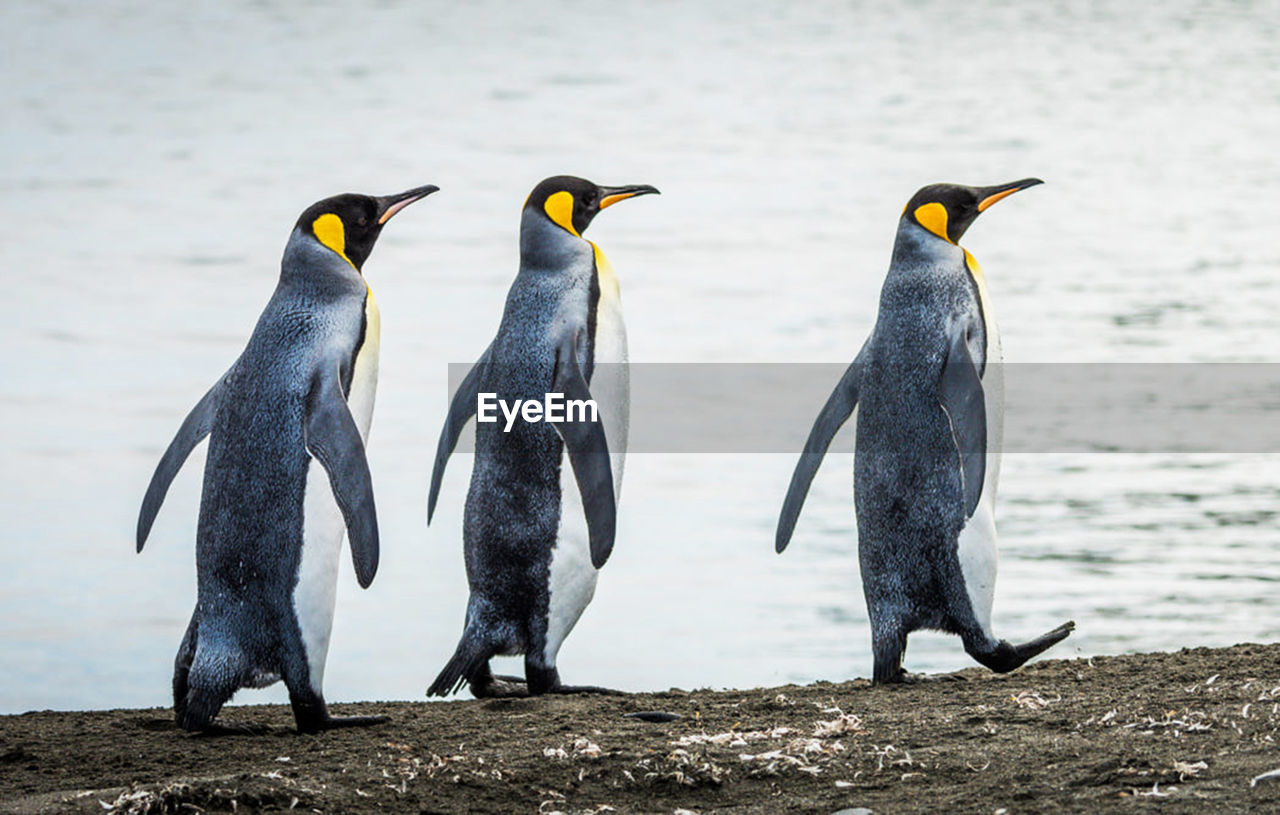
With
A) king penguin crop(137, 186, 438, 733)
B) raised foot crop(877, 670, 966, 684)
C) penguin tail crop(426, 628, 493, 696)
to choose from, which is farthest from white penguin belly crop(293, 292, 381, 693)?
raised foot crop(877, 670, 966, 684)

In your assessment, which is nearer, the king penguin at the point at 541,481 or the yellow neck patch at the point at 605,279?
the king penguin at the point at 541,481

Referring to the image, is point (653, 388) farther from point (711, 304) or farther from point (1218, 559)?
point (1218, 559)

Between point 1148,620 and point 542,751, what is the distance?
2.70 metres

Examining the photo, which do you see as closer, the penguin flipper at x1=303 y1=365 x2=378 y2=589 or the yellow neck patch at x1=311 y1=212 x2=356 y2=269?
the penguin flipper at x1=303 y1=365 x2=378 y2=589

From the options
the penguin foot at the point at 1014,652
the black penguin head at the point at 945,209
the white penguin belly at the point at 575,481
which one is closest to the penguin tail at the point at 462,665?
the white penguin belly at the point at 575,481

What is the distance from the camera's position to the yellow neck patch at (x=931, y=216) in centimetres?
533

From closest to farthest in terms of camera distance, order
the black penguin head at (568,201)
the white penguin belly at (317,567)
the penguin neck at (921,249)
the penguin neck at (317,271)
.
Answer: the white penguin belly at (317,567) → the penguin neck at (317,271) → the penguin neck at (921,249) → the black penguin head at (568,201)

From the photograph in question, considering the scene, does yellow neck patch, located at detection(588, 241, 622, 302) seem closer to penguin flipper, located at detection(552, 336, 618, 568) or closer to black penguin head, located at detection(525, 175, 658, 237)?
black penguin head, located at detection(525, 175, 658, 237)

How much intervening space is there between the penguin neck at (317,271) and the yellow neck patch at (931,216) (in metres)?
1.63

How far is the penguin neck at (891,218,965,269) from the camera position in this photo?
17.3 feet

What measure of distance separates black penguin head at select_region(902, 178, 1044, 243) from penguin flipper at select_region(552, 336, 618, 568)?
3.51ft

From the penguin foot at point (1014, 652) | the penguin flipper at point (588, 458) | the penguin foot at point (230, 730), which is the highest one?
the penguin flipper at point (588, 458)

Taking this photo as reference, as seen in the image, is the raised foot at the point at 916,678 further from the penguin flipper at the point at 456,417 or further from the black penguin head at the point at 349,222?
the black penguin head at the point at 349,222

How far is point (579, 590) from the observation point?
5129 mm
